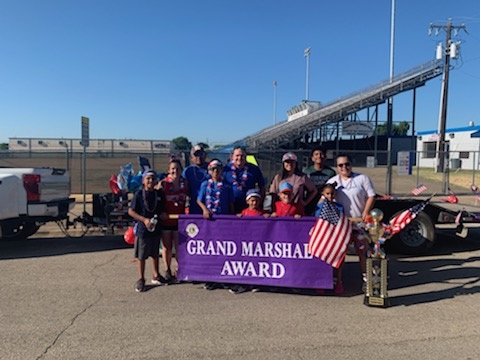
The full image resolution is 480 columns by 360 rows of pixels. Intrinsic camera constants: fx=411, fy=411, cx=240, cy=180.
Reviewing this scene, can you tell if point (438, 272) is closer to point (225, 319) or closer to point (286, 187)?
point (286, 187)

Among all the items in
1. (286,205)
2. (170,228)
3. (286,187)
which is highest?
(286,187)

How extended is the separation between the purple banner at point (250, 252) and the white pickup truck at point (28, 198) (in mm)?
3311

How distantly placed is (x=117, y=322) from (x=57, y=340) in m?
0.60

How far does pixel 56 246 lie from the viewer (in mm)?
7957

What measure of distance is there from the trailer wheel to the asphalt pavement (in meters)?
0.88

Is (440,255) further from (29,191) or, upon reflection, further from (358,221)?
(29,191)

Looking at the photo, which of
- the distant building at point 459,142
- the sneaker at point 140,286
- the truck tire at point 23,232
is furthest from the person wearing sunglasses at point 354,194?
the distant building at point 459,142

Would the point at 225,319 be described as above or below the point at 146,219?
below

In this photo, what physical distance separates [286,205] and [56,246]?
5006mm

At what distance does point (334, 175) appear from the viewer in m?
6.01

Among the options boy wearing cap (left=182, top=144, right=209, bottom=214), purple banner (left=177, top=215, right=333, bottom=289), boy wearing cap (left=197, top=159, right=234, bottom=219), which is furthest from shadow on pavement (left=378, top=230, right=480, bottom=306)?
boy wearing cap (left=182, top=144, right=209, bottom=214)

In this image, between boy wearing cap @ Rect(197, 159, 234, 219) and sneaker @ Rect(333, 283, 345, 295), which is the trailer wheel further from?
boy wearing cap @ Rect(197, 159, 234, 219)

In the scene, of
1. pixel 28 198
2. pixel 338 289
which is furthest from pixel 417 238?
pixel 28 198

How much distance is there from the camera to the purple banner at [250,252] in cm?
507
